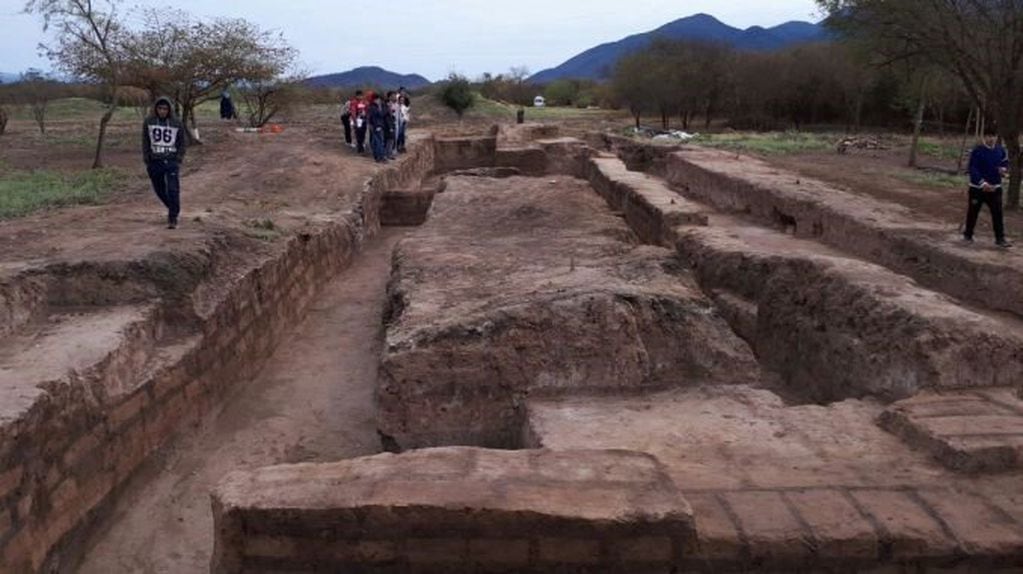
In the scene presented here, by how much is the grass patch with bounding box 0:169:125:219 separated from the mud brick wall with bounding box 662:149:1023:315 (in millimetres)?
8302

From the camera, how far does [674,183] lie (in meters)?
15.0

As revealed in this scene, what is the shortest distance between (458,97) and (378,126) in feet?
52.5

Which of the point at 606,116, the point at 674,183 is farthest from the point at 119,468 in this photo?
the point at 606,116

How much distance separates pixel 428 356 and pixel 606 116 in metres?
33.8

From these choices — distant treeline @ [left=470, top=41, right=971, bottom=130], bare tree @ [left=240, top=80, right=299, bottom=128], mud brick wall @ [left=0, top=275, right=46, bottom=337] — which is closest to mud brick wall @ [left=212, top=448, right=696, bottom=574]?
mud brick wall @ [left=0, top=275, right=46, bottom=337]

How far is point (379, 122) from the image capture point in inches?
545

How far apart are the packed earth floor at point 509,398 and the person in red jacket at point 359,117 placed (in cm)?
619

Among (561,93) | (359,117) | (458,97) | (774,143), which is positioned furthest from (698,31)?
(359,117)

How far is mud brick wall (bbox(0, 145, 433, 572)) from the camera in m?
3.46

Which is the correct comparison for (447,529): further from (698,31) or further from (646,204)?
(698,31)

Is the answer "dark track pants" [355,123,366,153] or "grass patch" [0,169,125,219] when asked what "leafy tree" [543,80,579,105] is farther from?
"grass patch" [0,169,125,219]

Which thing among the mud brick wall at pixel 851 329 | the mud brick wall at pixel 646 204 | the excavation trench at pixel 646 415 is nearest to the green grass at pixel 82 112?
the mud brick wall at pixel 646 204

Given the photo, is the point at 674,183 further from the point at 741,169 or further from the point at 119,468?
the point at 119,468

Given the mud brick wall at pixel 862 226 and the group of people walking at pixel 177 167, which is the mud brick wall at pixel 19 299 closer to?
the group of people walking at pixel 177 167
